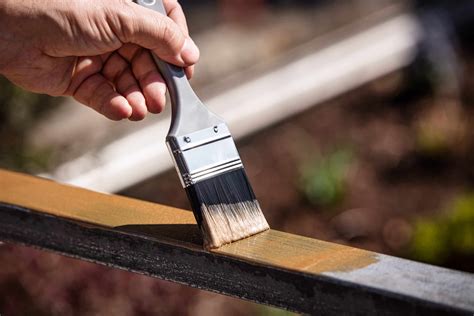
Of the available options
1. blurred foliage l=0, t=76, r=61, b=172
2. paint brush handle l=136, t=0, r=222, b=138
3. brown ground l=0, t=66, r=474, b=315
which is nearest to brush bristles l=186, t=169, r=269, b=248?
paint brush handle l=136, t=0, r=222, b=138

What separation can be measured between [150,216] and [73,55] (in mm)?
446

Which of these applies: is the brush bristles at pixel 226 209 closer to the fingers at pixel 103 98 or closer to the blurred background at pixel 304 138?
the fingers at pixel 103 98

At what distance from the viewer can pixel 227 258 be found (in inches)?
57.3

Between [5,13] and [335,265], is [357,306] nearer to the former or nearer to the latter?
[335,265]

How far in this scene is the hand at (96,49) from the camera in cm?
177

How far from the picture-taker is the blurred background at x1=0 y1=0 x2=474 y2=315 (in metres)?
2.65

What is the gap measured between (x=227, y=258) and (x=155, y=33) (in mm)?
523

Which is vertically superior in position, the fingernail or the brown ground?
the fingernail

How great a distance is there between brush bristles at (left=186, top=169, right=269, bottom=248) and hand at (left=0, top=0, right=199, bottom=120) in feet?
0.89

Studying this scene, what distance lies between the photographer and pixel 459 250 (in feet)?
10.3

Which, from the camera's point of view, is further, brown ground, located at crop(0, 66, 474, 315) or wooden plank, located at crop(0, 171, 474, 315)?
brown ground, located at crop(0, 66, 474, 315)

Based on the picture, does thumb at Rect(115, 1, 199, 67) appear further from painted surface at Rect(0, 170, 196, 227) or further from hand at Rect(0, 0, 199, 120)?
painted surface at Rect(0, 170, 196, 227)

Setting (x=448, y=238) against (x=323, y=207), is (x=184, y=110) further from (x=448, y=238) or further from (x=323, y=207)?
(x=323, y=207)

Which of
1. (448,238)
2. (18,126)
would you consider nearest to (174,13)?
(448,238)
